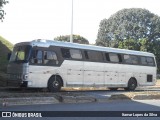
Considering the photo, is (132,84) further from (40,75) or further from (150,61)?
(40,75)

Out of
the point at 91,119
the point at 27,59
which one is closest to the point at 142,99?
the point at 27,59

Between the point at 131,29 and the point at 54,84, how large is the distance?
5980 centimetres

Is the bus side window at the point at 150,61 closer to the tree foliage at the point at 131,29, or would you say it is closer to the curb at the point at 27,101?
the curb at the point at 27,101

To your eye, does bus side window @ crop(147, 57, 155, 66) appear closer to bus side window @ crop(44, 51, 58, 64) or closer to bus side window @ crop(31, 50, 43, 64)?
bus side window @ crop(44, 51, 58, 64)

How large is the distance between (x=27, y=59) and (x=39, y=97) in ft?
15.2

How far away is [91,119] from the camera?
11508 millimetres

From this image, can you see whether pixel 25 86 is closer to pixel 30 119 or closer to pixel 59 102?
pixel 59 102

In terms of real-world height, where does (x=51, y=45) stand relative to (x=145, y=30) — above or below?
below

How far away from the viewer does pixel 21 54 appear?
2172 cm

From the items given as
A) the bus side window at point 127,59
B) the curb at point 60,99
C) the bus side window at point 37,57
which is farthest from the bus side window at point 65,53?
the bus side window at point 127,59

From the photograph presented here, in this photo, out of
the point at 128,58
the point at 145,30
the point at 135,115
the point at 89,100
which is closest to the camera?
the point at 135,115

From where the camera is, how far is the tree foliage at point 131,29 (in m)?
77.6

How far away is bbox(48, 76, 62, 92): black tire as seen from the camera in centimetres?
2182

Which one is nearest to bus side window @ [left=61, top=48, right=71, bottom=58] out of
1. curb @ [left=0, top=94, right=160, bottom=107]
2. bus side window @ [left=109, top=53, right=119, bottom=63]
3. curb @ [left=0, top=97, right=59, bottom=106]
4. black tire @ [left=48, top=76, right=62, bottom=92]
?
black tire @ [left=48, top=76, right=62, bottom=92]
